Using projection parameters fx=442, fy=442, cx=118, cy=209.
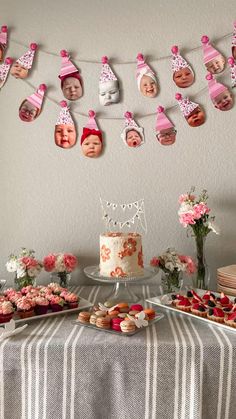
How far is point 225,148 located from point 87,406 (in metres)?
1.15

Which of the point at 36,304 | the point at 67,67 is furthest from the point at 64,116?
the point at 36,304

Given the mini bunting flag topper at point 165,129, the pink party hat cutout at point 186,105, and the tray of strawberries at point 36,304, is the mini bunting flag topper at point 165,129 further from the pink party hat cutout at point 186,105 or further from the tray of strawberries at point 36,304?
the tray of strawberries at point 36,304

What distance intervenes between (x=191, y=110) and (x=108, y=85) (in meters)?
0.35

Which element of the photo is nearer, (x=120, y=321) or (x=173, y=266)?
(x=120, y=321)

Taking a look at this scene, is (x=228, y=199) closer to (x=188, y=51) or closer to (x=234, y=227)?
(x=234, y=227)

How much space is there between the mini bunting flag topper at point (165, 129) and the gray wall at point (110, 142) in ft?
0.09

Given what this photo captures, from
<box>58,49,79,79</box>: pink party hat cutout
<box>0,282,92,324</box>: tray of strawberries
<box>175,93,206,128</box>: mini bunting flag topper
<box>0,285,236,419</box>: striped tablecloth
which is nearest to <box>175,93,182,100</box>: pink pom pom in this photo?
<box>175,93,206,128</box>: mini bunting flag topper

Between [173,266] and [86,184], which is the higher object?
[86,184]

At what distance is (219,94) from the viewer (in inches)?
70.5

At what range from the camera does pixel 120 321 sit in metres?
1.18

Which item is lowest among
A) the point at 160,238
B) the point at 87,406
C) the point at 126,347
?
the point at 87,406

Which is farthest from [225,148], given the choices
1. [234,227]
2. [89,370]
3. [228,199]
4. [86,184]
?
[89,370]

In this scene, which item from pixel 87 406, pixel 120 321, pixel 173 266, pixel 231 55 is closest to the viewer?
pixel 87 406

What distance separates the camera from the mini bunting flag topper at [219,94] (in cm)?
179
